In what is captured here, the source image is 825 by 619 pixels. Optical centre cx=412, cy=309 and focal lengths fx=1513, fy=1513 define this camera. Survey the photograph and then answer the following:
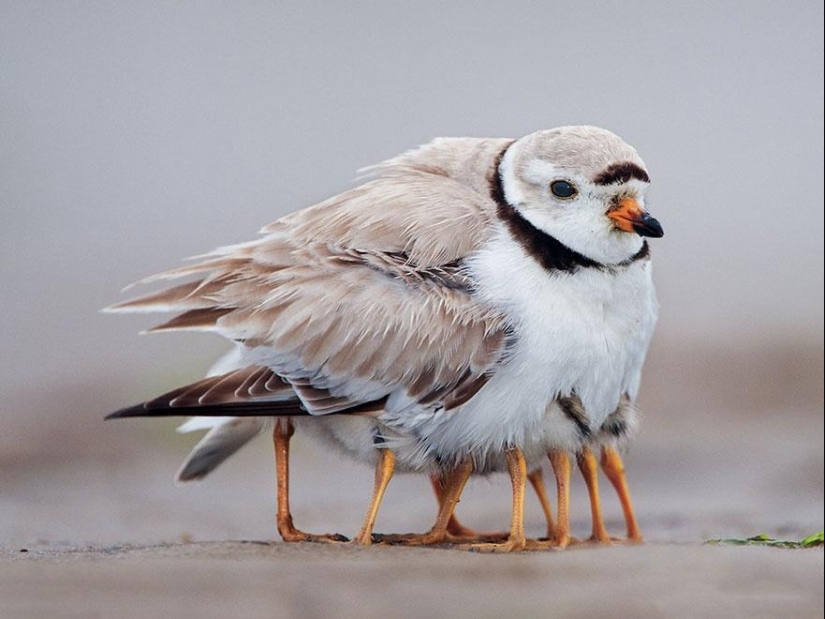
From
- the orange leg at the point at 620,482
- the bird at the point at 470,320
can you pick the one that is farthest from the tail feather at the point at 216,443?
the orange leg at the point at 620,482

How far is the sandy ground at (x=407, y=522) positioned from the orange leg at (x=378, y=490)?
0.18 m

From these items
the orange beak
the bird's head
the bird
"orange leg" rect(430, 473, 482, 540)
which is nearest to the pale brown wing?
the bird

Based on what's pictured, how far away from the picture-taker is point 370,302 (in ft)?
20.5

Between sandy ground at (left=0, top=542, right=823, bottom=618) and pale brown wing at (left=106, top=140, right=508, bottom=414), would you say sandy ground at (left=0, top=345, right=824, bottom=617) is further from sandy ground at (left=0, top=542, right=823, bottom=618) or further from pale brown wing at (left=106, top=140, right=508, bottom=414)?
pale brown wing at (left=106, top=140, right=508, bottom=414)

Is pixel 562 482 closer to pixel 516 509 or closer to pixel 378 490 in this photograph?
pixel 516 509

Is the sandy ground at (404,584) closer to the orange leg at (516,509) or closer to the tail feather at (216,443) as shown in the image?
the orange leg at (516,509)

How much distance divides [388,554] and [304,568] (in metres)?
0.41

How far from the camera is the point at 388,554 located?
5.93 meters

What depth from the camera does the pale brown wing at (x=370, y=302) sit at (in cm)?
614

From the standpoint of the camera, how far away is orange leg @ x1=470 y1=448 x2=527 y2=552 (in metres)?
6.17

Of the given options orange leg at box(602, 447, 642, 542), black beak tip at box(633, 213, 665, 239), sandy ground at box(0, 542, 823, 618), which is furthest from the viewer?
orange leg at box(602, 447, 642, 542)

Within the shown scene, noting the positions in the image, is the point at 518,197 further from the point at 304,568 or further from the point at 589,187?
the point at 304,568

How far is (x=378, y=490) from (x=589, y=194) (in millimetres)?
1483

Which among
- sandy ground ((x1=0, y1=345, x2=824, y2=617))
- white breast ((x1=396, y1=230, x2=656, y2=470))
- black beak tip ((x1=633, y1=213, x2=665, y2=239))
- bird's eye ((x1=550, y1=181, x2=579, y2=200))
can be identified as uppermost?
bird's eye ((x1=550, y1=181, x2=579, y2=200))
